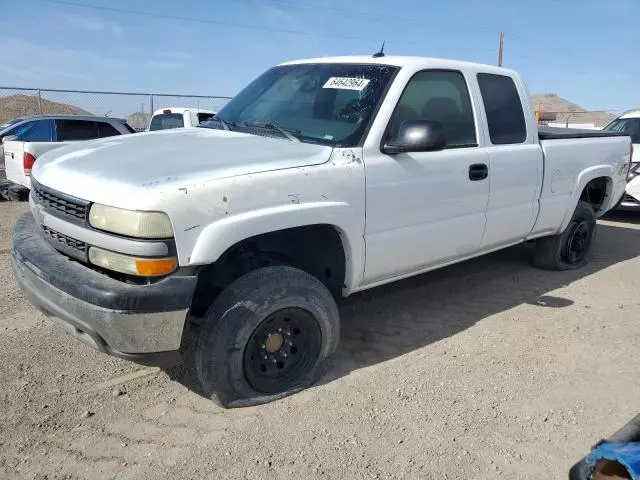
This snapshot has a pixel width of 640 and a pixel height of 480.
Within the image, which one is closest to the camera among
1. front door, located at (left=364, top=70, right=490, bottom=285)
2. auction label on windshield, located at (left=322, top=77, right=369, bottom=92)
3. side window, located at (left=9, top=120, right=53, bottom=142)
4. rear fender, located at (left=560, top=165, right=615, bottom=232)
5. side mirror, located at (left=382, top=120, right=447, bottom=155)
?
side mirror, located at (left=382, top=120, right=447, bottom=155)

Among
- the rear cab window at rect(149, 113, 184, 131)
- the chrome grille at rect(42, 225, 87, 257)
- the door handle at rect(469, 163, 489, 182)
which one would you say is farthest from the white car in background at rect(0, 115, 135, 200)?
the door handle at rect(469, 163, 489, 182)

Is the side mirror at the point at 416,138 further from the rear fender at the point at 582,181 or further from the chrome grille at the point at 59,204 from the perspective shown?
the rear fender at the point at 582,181

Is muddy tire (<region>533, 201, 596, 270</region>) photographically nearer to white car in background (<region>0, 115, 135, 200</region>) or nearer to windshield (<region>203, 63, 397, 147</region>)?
windshield (<region>203, 63, 397, 147</region>)

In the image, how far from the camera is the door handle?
405 cm

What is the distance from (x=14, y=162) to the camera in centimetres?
898

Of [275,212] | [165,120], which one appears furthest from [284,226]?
[165,120]

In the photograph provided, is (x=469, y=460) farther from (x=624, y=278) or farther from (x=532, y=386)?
(x=624, y=278)

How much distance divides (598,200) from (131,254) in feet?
17.8

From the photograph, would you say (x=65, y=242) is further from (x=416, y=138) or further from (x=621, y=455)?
(x=621, y=455)

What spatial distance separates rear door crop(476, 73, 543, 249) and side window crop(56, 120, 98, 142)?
8544 mm

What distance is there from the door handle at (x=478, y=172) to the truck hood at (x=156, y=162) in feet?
4.22

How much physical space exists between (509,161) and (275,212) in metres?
2.35

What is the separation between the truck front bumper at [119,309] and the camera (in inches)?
102

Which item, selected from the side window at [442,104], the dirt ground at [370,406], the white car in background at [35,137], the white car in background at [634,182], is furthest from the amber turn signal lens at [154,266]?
the white car in background at [35,137]
